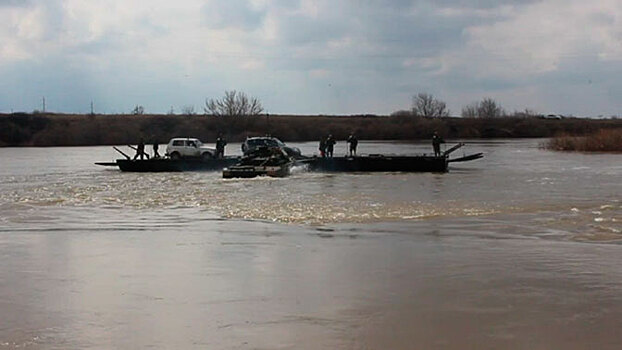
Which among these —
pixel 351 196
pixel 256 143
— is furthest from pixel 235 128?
pixel 351 196

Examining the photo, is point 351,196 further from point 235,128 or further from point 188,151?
point 235,128

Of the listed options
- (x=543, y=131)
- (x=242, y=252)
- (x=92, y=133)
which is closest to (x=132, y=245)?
(x=242, y=252)

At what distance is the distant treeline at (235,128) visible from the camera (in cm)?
9650

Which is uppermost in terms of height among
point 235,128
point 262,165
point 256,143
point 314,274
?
point 235,128

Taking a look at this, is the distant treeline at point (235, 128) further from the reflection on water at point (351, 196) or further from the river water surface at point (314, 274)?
the river water surface at point (314, 274)

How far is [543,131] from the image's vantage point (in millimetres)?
107625

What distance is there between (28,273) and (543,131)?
103129mm

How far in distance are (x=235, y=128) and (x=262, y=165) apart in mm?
70701

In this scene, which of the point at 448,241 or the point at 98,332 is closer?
the point at 98,332

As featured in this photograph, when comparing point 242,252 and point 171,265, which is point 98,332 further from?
point 242,252

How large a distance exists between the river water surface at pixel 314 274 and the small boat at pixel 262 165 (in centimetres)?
944

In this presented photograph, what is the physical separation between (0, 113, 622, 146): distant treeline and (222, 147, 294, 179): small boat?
2333 inches

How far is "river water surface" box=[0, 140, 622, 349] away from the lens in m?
8.12

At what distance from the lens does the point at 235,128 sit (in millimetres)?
104062
